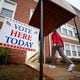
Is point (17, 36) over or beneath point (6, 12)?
beneath

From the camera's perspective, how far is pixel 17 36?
3160mm

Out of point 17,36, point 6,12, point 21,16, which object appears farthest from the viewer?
point 21,16

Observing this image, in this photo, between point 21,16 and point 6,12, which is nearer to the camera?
point 6,12

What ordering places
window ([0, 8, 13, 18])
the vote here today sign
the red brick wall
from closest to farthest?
the vote here today sign, the red brick wall, window ([0, 8, 13, 18])

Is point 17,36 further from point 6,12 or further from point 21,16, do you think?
point 21,16

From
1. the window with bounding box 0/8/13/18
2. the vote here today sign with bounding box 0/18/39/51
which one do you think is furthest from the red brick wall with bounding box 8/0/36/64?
the vote here today sign with bounding box 0/18/39/51

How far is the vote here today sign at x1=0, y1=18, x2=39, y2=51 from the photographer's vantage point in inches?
119

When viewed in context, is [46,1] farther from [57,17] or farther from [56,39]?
[56,39]

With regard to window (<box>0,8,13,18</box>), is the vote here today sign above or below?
below

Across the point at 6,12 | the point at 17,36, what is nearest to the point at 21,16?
the point at 6,12

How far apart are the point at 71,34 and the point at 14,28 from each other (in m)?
13.6

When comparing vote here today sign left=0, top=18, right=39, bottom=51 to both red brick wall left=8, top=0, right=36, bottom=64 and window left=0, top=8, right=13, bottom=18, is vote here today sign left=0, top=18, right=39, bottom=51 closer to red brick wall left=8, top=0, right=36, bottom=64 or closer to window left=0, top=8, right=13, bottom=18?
red brick wall left=8, top=0, right=36, bottom=64

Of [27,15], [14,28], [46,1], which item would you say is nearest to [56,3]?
[46,1]

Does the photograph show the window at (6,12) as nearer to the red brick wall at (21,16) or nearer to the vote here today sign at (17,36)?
the red brick wall at (21,16)
